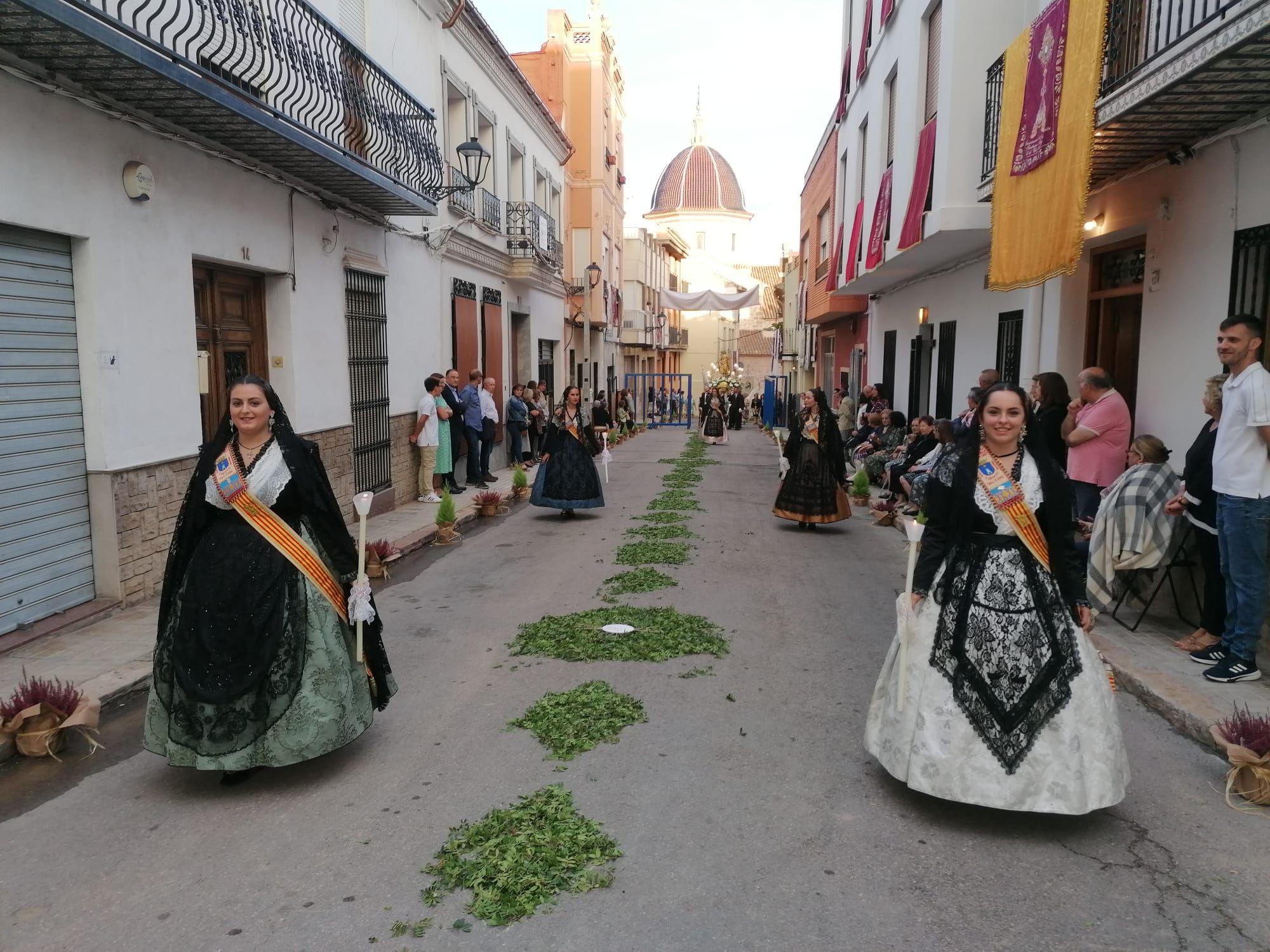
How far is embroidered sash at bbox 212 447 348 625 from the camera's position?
4328mm

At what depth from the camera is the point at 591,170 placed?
3053 centimetres

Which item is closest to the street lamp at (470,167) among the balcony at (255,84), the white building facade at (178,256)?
the balcony at (255,84)

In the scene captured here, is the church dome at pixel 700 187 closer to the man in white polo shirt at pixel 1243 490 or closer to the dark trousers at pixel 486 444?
the dark trousers at pixel 486 444

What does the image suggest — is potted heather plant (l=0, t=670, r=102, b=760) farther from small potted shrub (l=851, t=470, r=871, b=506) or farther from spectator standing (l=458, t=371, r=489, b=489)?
small potted shrub (l=851, t=470, r=871, b=506)

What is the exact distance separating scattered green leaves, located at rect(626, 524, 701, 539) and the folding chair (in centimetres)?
492

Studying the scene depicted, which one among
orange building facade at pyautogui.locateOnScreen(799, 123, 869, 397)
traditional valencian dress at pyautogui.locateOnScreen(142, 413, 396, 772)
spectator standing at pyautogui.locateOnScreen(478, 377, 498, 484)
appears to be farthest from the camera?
orange building facade at pyautogui.locateOnScreen(799, 123, 869, 397)

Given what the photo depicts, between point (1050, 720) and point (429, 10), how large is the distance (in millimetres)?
13912

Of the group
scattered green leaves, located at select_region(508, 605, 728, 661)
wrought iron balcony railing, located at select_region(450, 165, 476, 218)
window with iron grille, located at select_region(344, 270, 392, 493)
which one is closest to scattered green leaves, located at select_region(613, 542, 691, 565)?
scattered green leaves, located at select_region(508, 605, 728, 661)

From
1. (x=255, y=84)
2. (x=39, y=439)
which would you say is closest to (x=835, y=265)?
(x=255, y=84)

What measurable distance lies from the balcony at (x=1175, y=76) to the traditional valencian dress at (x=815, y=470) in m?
3.91

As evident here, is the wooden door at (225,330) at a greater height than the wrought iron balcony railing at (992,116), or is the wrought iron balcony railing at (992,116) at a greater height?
the wrought iron balcony railing at (992,116)

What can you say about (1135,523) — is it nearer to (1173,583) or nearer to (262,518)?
(1173,583)

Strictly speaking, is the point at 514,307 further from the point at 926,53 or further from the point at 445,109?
the point at 926,53

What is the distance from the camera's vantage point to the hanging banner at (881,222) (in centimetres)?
1497
